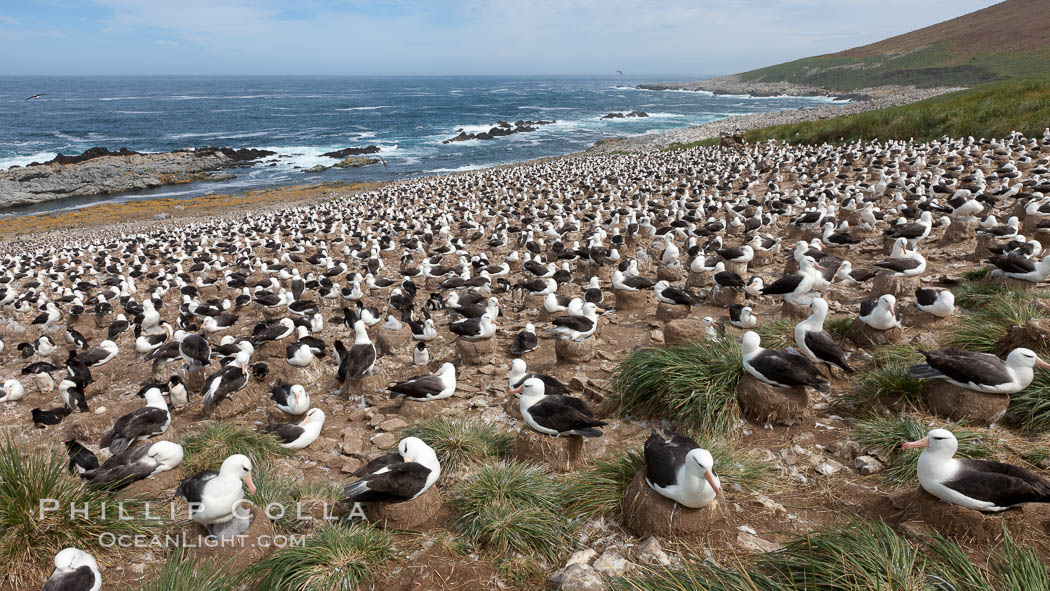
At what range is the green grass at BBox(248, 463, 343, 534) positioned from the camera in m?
5.70

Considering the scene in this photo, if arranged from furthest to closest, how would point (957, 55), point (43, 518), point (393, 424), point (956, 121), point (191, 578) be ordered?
point (957, 55), point (956, 121), point (393, 424), point (43, 518), point (191, 578)

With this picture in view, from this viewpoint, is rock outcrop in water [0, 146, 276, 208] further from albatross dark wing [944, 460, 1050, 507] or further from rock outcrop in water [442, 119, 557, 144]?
albatross dark wing [944, 460, 1050, 507]

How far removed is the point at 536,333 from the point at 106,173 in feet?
193

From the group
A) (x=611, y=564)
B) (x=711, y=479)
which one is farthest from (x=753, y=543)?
(x=611, y=564)

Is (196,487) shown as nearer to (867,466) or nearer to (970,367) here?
(867,466)

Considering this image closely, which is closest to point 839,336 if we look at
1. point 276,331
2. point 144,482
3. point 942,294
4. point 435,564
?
point 942,294

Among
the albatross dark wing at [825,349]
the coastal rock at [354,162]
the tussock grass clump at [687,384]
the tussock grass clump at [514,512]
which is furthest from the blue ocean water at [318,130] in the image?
the tussock grass clump at [514,512]

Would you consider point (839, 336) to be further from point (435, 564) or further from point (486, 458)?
point (435, 564)

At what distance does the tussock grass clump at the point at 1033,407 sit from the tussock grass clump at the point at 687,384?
2770 mm

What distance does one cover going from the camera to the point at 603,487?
542cm

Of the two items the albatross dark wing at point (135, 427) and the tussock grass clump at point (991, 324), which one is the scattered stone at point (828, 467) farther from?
the albatross dark wing at point (135, 427)

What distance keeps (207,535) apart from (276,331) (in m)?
7.64

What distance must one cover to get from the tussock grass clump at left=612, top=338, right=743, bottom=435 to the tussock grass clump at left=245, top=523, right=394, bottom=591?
12.6 ft

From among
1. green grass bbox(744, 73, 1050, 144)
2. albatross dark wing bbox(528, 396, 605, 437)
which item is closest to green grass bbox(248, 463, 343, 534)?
albatross dark wing bbox(528, 396, 605, 437)
